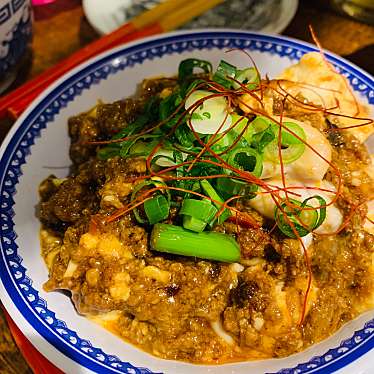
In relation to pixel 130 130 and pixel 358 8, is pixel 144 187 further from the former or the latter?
pixel 358 8

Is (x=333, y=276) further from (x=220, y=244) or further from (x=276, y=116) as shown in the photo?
(x=276, y=116)

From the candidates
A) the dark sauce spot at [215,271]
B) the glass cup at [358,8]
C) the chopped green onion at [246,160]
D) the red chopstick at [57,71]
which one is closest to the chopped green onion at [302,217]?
the chopped green onion at [246,160]

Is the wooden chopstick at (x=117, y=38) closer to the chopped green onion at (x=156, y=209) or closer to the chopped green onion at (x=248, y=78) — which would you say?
the chopped green onion at (x=248, y=78)

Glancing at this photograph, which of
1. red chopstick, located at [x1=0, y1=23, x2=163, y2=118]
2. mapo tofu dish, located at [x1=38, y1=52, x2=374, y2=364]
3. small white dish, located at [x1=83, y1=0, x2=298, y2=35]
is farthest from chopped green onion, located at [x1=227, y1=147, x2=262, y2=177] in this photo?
small white dish, located at [x1=83, y1=0, x2=298, y2=35]

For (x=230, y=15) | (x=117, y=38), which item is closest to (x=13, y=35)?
(x=117, y=38)

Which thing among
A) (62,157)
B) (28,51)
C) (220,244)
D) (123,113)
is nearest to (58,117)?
(62,157)

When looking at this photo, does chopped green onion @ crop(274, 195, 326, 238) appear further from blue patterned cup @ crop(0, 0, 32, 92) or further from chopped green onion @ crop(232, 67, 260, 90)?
blue patterned cup @ crop(0, 0, 32, 92)
